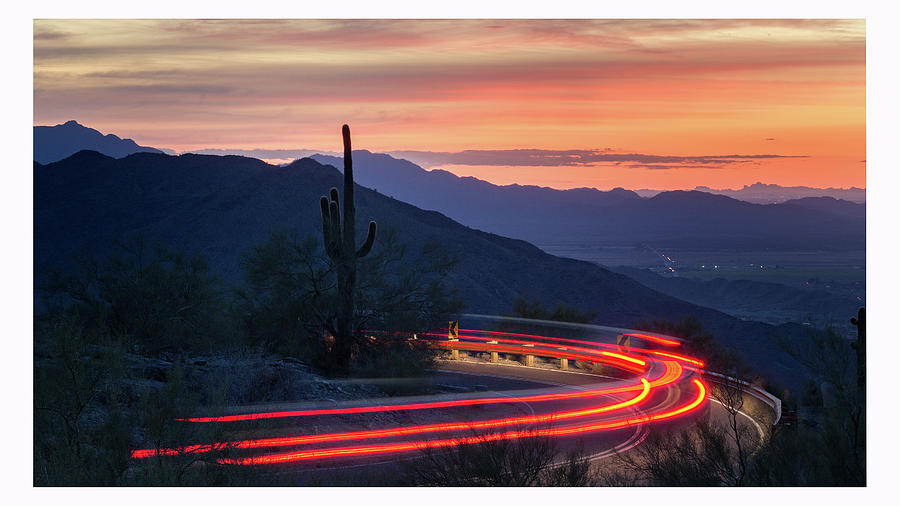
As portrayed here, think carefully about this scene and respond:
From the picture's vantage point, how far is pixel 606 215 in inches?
3398

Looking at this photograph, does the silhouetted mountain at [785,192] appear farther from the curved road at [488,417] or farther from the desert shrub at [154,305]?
the desert shrub at [154,305]

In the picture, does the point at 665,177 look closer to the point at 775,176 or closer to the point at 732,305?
the point at 775,176

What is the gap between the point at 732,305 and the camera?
77.7 meters

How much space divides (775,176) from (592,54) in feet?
23.6

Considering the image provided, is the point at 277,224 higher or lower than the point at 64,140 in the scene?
lower

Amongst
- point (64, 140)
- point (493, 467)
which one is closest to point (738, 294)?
point (64, 140)

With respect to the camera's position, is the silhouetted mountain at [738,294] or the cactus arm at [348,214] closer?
the cactus arm at [348,214]

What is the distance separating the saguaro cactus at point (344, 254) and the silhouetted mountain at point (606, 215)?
30.9 m

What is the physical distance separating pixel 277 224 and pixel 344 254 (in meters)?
44.1

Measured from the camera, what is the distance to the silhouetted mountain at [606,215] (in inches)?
2569

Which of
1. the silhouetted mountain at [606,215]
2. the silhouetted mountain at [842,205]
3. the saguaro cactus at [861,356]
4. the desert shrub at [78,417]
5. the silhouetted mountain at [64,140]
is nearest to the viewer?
the desert shrub at [78,417]

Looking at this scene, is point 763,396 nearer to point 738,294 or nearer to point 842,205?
point 842,205

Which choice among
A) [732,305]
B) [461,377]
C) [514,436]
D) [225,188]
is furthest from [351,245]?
[732,305]

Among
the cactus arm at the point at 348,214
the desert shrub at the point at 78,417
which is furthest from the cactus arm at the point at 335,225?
the desert shrub at the point at 78,417
